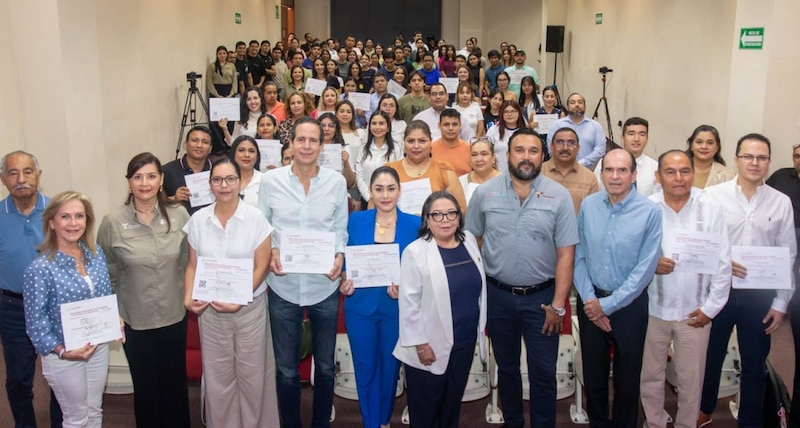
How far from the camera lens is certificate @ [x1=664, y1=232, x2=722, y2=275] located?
11.5 feet

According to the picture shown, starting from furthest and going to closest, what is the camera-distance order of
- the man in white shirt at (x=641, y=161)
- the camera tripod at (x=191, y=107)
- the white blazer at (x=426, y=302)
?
the camera tripod at (x=191, y=107), the man in white shirt at (x=641, y=161), the white blazer at (x=426, y=302)

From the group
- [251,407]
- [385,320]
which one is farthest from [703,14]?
[251,407]

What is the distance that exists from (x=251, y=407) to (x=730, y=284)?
2.74 meters

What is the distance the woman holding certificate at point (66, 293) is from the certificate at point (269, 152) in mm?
2450

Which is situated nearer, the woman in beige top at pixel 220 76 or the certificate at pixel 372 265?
the certificate at pixel 372 265

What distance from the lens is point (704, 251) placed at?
3518mm

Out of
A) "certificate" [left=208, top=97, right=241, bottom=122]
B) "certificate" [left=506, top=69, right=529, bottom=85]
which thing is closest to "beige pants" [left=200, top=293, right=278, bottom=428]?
"certificate" [left=208, top=97, right=241, bottom=122]

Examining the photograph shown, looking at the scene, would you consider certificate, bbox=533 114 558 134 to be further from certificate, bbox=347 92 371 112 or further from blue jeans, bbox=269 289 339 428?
blue jeans, bbox=269 289 339 428

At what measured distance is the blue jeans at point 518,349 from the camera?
3.66 meters

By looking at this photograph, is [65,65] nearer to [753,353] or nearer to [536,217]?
[536,217]

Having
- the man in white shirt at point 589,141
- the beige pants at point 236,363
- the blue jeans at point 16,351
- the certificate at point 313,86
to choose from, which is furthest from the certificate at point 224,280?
the certificate at point 313,86

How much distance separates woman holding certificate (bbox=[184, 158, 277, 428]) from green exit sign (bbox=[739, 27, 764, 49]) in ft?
19.3

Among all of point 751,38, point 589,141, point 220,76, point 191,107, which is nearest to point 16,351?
point 589,141

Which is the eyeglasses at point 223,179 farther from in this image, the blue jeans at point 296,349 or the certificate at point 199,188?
the certificate at point 199,188
